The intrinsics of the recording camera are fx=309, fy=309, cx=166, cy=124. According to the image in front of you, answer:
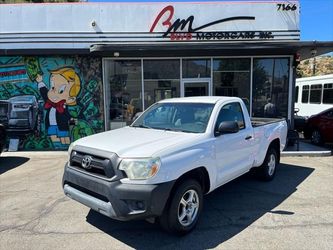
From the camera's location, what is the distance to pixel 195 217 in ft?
14.9

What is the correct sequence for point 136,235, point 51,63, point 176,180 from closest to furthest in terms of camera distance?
1. point 176,180
2. point 136,235
3. point 51,63

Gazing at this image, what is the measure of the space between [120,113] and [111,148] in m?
7.86

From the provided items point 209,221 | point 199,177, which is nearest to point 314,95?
point 209,221

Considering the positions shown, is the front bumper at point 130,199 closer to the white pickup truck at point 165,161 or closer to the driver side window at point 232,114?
the white pickup truck at point 165,161

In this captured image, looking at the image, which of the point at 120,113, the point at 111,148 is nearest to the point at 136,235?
the point at 111,148

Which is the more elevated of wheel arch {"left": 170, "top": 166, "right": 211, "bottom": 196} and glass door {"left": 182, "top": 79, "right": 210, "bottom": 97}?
glass door {"left": 182, "top": 79, "right": 210, "bottom": 97}

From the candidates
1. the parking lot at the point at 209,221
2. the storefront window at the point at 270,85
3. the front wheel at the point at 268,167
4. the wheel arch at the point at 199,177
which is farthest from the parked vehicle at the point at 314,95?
the wheel arch at the point at 199,177

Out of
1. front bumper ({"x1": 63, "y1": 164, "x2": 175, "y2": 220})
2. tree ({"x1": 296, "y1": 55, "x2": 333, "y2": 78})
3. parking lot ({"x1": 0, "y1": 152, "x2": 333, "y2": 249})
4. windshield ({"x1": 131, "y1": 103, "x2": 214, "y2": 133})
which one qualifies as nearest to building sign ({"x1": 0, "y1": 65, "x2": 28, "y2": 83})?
parking lot ({"x1": 0, "y1": 152, "x2": 333, "y2": 249})

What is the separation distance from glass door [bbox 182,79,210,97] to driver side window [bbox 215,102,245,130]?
19.6 feet

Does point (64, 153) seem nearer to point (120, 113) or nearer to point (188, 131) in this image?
point (120, 113)

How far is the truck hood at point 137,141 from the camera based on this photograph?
403cm

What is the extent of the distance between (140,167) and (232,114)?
2489 millimetres

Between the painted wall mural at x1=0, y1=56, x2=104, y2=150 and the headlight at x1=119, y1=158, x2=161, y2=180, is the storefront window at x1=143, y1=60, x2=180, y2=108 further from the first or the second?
the headlight at x1=119, y1=158, x2=161, y2=180

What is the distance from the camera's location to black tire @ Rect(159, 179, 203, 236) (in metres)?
4.10
